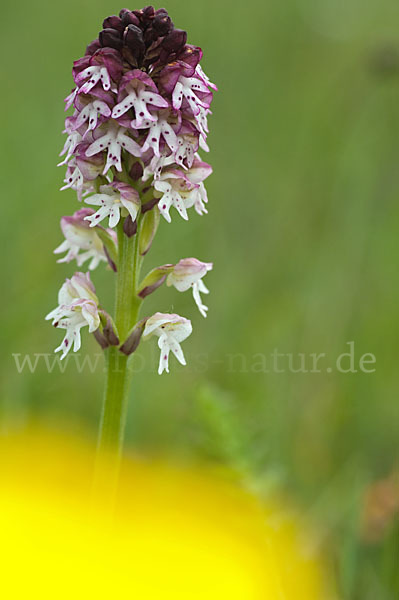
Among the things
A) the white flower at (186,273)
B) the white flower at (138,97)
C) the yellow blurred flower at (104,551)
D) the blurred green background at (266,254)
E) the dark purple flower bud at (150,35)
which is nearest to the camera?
the yellow blurred flower at (104,551)

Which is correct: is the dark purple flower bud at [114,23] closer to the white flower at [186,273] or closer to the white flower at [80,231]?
the white flower at [80,231]

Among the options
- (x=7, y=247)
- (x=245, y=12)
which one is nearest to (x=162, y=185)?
(x=7, y=247)

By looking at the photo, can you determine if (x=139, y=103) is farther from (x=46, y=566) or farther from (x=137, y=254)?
(x=46, y=566)

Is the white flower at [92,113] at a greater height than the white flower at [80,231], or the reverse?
the white flower at [92,113]

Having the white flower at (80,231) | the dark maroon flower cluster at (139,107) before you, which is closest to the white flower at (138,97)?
the dark maroon flower cluster at (139,107)

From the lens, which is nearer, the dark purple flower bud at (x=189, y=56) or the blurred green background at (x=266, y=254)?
the dark purple flower bud at (x=189, y=56)

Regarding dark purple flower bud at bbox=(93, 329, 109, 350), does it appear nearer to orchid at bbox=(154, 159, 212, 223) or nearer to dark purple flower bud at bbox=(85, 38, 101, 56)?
orchid at bbox=(154, 159, 212, 223)

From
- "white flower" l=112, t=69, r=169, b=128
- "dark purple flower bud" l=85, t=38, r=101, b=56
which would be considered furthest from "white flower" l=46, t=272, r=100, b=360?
"dark purple flower bud" l=85, t=38, r=101, b=56
